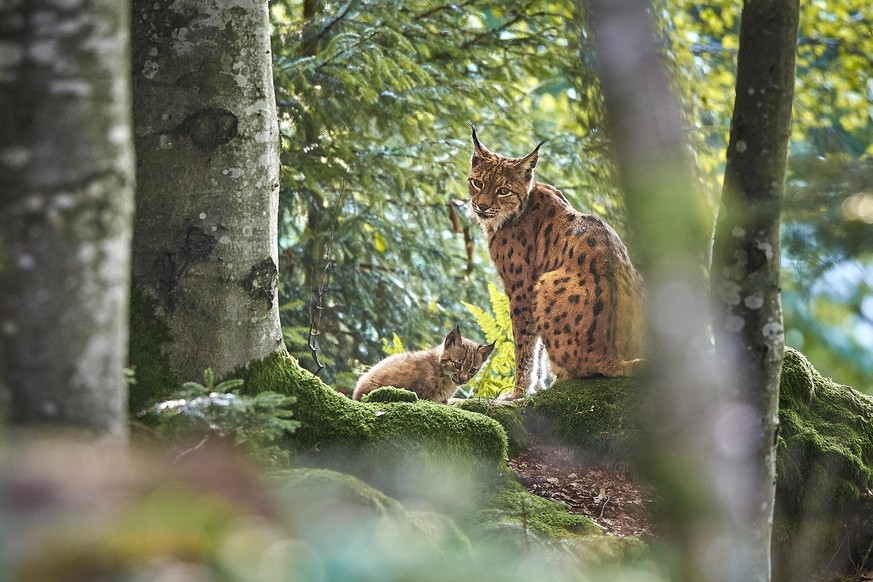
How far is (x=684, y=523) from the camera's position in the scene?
8.37ft

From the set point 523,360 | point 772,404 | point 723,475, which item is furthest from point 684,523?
point 523,360

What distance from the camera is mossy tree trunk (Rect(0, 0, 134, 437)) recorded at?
163cm

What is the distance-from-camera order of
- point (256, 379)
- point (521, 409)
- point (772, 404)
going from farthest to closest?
1. point (521, 409)
2. point (256, 379)
3. point (772, 404)

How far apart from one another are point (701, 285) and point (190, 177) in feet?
7.42

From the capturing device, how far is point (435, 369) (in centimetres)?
603

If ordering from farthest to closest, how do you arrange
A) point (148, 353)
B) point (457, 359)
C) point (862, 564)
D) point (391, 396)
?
1. point (457, 359)
2. point (391, 396)
3. point (862, 564)
4. point (148, 353)

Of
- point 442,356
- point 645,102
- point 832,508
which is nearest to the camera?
point 645,102

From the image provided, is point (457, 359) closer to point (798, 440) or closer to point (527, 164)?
point (527, 164)

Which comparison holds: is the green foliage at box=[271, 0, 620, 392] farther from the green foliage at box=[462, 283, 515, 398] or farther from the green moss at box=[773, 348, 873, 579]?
the green moss at box=[773, 348, 873, 579]

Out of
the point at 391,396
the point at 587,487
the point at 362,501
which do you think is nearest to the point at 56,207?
the point at 362,501

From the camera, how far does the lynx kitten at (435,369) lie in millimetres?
5844

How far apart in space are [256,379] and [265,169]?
3.11 ft

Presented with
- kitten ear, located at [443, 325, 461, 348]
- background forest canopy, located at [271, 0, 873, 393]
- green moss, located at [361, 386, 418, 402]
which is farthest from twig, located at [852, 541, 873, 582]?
kitten ear, located at [443, 325, 461, 348]

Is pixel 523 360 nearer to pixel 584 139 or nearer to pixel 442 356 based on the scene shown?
pixel 442 356
